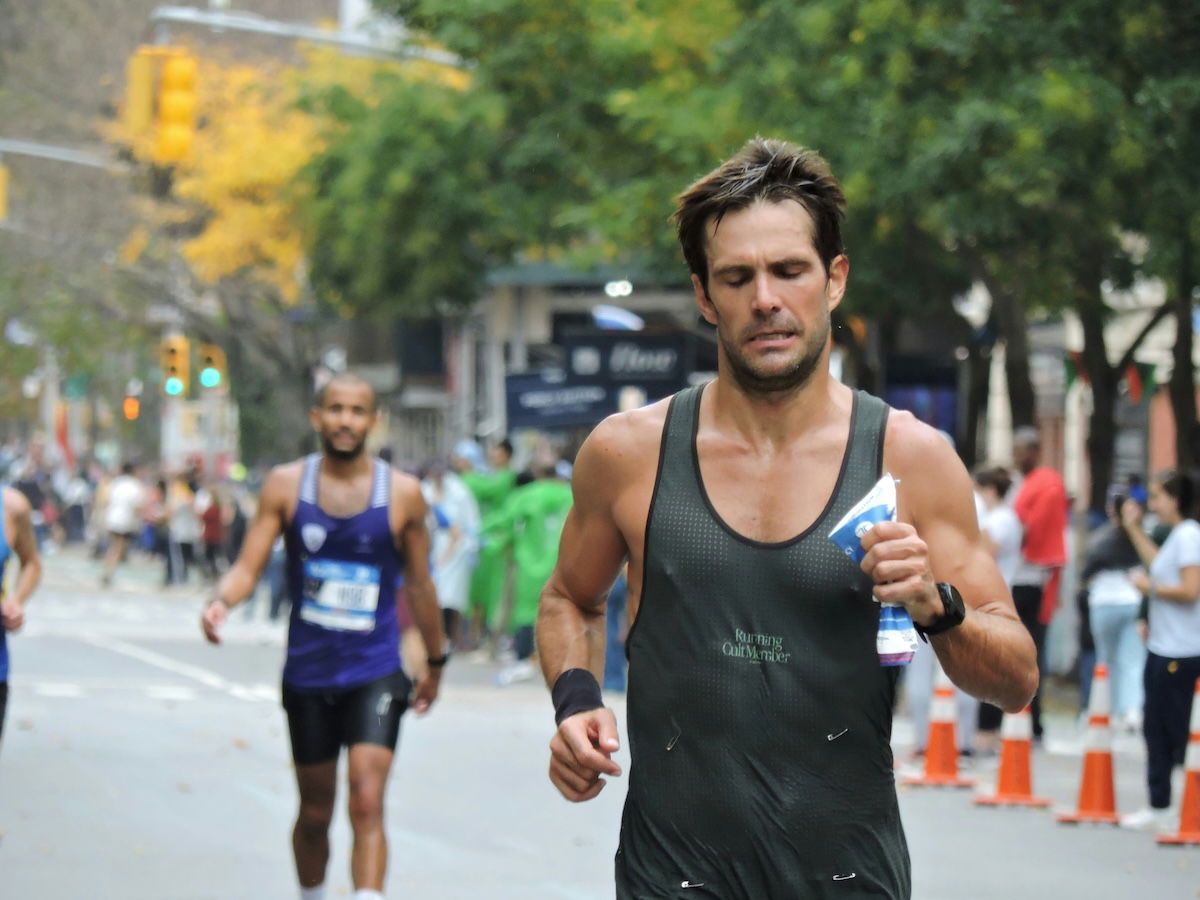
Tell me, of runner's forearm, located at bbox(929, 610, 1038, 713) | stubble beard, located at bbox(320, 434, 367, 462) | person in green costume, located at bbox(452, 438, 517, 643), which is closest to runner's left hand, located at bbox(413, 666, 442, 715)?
stubble beard, located at bbox(320, 434, 367, 462)

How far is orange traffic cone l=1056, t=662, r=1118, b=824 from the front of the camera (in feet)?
35.7

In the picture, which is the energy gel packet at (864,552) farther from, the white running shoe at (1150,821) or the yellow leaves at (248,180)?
the yellow leaves at (248,180)

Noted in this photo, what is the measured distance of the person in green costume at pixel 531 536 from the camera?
18.6 meters

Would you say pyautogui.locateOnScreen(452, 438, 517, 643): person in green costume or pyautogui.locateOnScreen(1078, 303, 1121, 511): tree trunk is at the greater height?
pyautogui.locateOnScreen(1078, 303, 1121, 511): tree trunk

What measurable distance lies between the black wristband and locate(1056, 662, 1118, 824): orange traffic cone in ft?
23.9

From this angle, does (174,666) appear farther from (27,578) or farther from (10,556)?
(10,556)

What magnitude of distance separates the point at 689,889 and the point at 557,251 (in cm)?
2365

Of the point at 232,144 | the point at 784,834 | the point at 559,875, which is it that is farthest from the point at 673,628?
the point at 232,144

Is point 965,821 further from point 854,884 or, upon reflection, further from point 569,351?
point 569,351

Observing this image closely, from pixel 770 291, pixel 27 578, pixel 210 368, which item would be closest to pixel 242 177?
pixel 210 368

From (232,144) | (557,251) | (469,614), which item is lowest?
(469,614)

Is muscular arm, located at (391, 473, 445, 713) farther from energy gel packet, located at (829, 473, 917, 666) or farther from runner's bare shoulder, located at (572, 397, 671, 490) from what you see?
energy gel packet, located at (829, 473, 917, 666)

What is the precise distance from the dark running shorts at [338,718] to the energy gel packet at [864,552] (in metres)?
3.95

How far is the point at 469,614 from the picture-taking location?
880 inches
